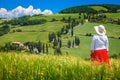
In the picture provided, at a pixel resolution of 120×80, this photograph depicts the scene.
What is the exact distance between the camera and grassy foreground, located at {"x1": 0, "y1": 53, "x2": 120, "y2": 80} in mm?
6875

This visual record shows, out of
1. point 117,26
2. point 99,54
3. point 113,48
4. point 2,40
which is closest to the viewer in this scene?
point 99,54

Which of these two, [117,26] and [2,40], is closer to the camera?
[2,40]

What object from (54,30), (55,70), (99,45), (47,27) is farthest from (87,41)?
(55,70)

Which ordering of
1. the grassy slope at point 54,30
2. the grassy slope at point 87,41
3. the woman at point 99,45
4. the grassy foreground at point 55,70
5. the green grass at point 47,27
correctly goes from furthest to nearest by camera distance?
the green grass at point 47,27 < the grassy slope at point 54,30 < the grassy slope at point 87,41 < the woman at point 99,45 < the grassy foreground at point 55,70

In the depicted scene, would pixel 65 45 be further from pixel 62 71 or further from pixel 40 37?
pixel 62 71

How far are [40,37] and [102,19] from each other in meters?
45.9

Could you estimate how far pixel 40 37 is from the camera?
164250 mm

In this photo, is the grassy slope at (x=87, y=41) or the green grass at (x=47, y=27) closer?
the grassy slope at (x=87, y=41)

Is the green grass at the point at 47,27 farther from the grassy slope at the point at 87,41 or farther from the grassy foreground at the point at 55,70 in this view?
the grassy foreground at the point at 55,70

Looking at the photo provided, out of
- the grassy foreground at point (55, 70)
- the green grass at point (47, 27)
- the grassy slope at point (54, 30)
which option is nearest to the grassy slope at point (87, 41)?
the grassy slope at point (54, 30)

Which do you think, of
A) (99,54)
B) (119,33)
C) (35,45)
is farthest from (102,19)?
(99,54)

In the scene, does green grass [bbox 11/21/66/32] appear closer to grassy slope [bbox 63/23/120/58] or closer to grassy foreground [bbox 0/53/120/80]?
grassy slope [bbox 63/23/120/58]

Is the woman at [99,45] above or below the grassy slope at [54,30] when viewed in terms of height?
above

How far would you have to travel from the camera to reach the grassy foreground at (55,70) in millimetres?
6875
